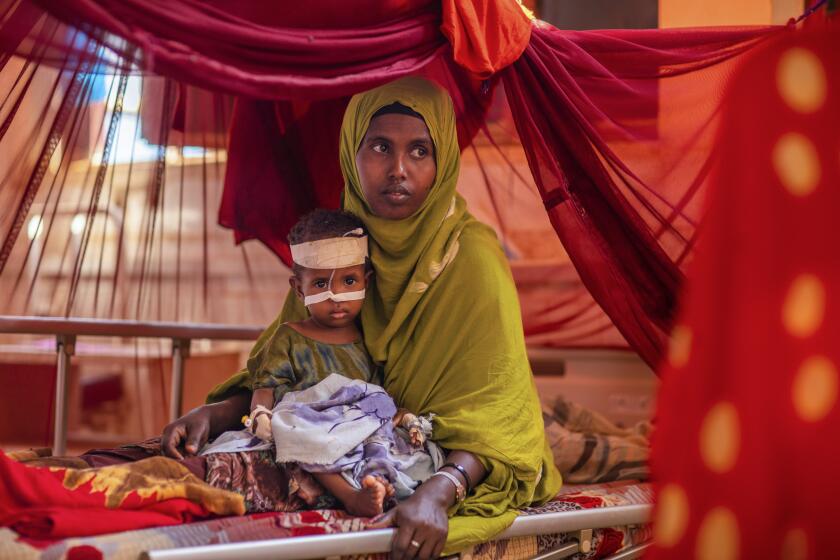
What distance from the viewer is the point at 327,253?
93.4 inches

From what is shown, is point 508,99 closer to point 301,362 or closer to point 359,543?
point 301,362

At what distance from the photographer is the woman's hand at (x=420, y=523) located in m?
2.00

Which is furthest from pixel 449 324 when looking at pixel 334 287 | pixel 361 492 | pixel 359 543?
pixel 359 543

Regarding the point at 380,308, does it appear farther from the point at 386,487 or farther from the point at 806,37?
the point at 806,37

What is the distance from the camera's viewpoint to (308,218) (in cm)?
244

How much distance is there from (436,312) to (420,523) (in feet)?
2.11

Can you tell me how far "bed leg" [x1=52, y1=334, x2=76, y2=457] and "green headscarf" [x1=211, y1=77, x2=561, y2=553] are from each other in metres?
0.74

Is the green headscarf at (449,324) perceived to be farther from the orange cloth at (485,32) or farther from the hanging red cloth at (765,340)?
the hanging red cloth at (765,340)

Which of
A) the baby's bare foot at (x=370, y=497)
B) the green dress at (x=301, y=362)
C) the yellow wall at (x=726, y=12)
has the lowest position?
the baby's bare foot at (x=370, y=497)

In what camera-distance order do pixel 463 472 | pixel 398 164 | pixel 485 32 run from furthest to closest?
pixel 398 164 → pixel 485 32 → pixel 463 472

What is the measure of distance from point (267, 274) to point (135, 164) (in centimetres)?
90

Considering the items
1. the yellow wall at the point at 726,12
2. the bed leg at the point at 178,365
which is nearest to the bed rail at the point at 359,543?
the bed leg at the point at 178,365

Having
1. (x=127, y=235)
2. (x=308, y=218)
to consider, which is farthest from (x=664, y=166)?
(x=127, y=235)

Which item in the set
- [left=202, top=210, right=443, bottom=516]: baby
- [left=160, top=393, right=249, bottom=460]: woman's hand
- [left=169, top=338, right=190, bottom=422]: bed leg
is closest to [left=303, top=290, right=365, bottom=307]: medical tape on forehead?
[left=202, top=210, right=443, bottom=516]: baby
